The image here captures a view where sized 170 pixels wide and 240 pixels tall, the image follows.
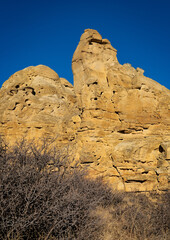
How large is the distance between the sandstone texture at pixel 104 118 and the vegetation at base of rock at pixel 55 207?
129cm

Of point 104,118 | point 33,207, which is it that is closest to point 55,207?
point 33,207

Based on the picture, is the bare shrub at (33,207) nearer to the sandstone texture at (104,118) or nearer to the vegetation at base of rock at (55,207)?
the vegetation at base of rock at (55,207)

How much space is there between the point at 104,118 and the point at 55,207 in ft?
17.3

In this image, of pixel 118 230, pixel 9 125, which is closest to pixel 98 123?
pixel 118 230

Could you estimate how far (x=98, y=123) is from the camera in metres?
7.39

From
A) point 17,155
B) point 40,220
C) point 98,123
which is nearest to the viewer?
point 40,220

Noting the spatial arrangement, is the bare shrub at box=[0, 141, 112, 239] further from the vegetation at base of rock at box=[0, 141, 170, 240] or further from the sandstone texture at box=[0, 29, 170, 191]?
the sandstone texture at box=[0, 29, 170, 191]

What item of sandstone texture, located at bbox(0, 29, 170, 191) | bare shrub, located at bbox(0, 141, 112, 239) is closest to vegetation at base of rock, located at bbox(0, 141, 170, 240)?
bare shrub, located at bbox(0, 141, 112, 239)

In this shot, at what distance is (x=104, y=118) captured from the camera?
24.8 feet

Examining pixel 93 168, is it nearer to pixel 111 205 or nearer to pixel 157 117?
pixel 111 205

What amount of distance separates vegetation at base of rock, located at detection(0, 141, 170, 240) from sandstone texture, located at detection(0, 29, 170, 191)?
1.29m

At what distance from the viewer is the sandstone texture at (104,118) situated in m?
6.83

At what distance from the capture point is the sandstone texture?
6.83m

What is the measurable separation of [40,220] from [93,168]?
4.13 m
